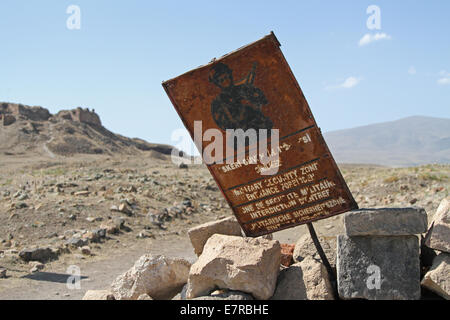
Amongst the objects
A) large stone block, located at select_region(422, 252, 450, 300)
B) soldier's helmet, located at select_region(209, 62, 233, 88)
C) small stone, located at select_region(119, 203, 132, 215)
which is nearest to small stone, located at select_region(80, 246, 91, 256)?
small stone, located at select_region(119, 203, 132, 215)

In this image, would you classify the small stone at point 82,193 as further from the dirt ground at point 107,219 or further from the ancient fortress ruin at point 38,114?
the ancient fortress ruin at point 38,114

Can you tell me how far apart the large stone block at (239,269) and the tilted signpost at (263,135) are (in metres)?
0.37

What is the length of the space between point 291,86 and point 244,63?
1.58 feet

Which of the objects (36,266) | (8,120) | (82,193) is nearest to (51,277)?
(36,266)

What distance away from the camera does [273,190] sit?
14.0 ft

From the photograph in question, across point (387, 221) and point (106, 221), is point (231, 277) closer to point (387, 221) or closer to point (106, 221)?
point (387, 221)

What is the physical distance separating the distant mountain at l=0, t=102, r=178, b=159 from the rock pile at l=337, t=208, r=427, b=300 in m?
35.6

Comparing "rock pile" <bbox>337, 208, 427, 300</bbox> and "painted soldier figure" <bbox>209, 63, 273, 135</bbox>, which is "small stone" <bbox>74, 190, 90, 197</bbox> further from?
"rock pile" <bbox>337, 208, 427, 300</bbox>

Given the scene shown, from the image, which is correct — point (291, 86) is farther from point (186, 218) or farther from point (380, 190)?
point (380, 190)

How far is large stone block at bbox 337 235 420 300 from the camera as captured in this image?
12.4 feet

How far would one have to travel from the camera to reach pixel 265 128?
4.05 metres

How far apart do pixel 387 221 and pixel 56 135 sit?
141 feet

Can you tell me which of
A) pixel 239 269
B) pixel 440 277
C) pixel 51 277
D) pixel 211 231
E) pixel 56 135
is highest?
pixel 56 135
